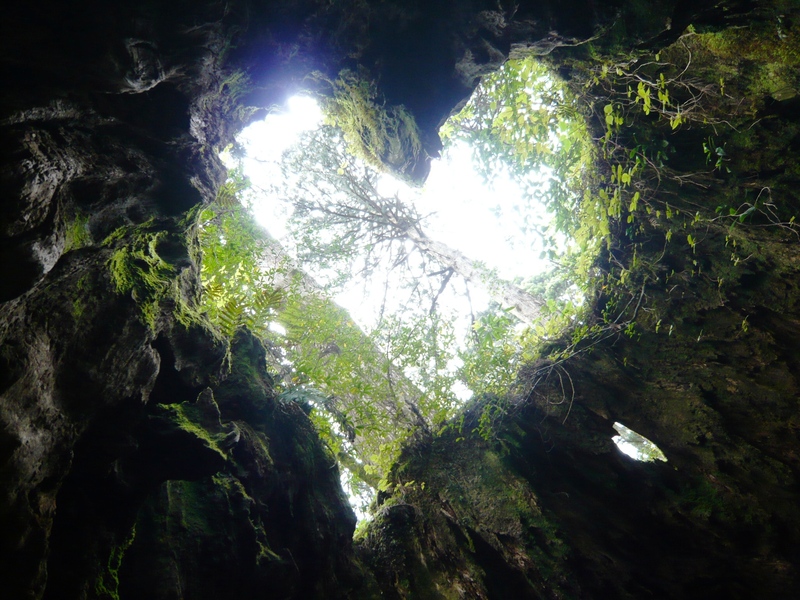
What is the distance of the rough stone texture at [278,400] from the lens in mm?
2080

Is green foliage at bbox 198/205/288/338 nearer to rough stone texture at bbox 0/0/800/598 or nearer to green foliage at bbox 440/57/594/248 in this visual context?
rough stone texture at bbox 0/0/800/598

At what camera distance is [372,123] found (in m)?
5.25

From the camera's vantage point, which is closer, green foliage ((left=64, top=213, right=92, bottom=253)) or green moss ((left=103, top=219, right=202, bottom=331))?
green foliage ((left=64, top=213, right=92, bottom=253))

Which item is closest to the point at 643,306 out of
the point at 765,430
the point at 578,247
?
the point at 578,247

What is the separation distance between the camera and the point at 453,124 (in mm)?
7688

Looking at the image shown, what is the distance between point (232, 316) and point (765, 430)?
6230mm

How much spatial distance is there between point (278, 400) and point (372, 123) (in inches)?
145

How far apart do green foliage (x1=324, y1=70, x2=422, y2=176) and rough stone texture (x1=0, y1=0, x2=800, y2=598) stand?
0.64 feet

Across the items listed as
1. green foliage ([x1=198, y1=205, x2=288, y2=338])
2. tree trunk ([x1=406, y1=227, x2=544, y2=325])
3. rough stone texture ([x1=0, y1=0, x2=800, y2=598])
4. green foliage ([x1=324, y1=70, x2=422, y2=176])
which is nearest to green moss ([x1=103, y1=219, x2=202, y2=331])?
rough stone texture ([x1=0, y1=0, x2=800, y2=598])

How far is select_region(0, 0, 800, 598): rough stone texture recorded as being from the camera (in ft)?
6.82

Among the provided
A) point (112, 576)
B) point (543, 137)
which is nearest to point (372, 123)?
point (543, 137)

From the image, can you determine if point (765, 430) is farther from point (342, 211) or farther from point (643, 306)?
point (342, 211)

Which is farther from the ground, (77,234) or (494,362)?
(77,234)

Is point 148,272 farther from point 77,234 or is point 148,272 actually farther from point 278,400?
point 278,400
